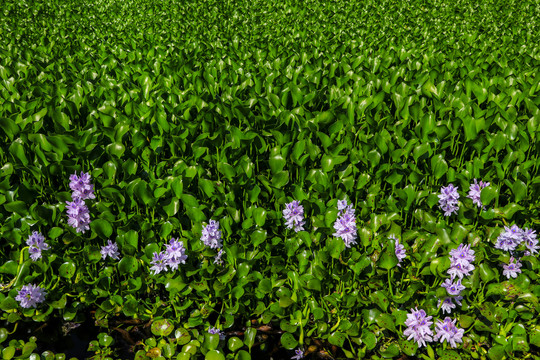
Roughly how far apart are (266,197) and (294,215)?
1.76 ft

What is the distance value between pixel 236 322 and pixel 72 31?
18.1 feet

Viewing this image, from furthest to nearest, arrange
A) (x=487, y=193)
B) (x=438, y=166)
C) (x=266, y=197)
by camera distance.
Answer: (x=266, y=197) < (x=438, y=166) < (x=487, y=193)

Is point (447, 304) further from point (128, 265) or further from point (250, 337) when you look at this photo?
point (128, 265)

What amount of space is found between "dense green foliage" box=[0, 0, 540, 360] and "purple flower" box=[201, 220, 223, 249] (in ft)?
0.20

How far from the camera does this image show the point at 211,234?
276 centimetres

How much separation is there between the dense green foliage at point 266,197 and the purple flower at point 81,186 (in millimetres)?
110

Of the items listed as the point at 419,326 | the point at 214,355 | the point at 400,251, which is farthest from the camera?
the point at 400,251

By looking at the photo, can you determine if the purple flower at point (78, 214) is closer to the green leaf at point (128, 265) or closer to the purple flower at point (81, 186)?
the purple flower at point (81, 186)

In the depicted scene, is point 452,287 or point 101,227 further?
point 101,227

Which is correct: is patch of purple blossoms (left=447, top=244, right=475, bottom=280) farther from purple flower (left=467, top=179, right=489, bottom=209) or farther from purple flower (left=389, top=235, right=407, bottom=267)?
purple flower (left=467, top=179, right=489, bottom=209)

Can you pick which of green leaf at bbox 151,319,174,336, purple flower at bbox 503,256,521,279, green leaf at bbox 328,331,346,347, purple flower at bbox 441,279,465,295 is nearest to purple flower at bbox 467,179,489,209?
purple flower at bbox 503,256,521,279

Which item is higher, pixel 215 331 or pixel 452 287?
pixel 452 287

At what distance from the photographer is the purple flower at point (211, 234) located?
9.03 ft

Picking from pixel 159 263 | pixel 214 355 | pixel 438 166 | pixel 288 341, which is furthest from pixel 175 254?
pixel 438 166
